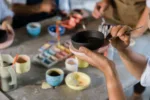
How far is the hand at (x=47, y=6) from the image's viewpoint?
241 cm

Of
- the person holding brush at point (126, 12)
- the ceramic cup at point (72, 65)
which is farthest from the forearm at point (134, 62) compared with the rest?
the person holding brush at point (126, 12)

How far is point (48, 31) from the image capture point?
78.2 inches

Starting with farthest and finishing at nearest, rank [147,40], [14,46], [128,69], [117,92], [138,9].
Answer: [138,9], [147,40], [14,46], [128,69], [117,92]

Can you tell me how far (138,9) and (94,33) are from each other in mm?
724

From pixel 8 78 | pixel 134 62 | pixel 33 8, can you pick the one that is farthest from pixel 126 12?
pixel 8 78

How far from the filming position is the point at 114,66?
54.2 inches

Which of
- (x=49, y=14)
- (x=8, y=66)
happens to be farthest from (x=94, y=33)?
(x=49, y=14)

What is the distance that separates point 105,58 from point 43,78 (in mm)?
396

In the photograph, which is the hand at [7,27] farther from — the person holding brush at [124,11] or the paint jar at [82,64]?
the person holding brush at [124,11]

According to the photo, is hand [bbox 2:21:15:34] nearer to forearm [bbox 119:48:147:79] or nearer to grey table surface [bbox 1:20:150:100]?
grey table surface [bbox 1:20:150:100]

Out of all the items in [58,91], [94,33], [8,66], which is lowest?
[58,91]

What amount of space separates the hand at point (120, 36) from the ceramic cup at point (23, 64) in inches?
18.8

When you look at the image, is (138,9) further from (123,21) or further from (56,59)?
(56,59)

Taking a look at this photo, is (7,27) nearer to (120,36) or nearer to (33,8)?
(33,8)
